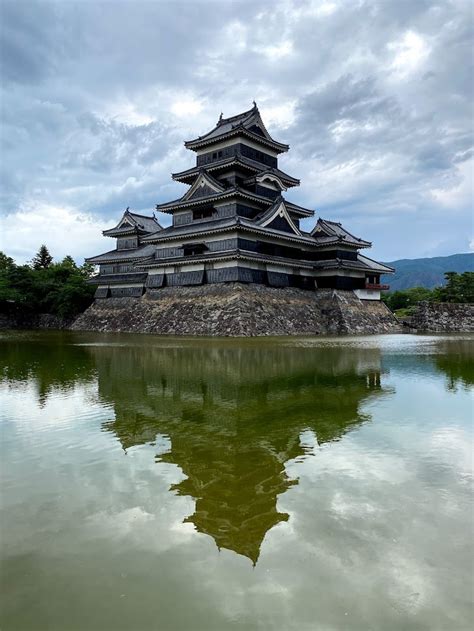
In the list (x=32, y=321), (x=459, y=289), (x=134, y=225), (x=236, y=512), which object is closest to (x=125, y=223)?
(x=134, y=225)

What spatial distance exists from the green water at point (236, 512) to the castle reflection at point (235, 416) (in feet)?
0.12

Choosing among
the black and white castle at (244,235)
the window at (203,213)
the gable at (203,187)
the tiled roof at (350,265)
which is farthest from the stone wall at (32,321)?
the tiled roof at (350,265)

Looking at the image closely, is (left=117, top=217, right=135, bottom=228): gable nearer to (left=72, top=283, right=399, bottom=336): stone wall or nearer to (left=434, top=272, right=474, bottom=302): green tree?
(left=72, top=283, right=399, bottom=336): stone wall

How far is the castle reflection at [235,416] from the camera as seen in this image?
450 cm

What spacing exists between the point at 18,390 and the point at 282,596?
364 inches

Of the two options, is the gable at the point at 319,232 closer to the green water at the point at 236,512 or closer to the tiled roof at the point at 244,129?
the tiled roof at the point at 244,129

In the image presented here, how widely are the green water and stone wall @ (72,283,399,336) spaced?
1932 centimetres

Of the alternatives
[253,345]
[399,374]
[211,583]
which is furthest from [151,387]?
[253,345]

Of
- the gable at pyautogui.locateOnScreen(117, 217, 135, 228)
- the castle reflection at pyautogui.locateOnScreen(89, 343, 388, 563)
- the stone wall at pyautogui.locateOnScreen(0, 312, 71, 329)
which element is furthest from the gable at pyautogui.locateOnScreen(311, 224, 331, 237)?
the stone wall at pyautogui.locateOnScreen(0, 312, 71, 329)

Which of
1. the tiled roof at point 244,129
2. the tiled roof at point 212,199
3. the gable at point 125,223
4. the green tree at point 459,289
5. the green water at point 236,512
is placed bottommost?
the green water at point 236,512

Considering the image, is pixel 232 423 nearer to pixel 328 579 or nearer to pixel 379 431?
pixel 379 431

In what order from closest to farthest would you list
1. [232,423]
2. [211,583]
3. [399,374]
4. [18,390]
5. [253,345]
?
[211,583] < [232,423] < [18,390] < [399,374] < [253,345]

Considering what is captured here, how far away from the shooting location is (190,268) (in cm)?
3441

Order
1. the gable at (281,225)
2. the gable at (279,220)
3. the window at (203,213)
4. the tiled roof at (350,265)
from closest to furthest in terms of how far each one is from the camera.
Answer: the gable at (279,220), the gable at (281,225), the window at (203,213), the tiled roof at (350,265)
